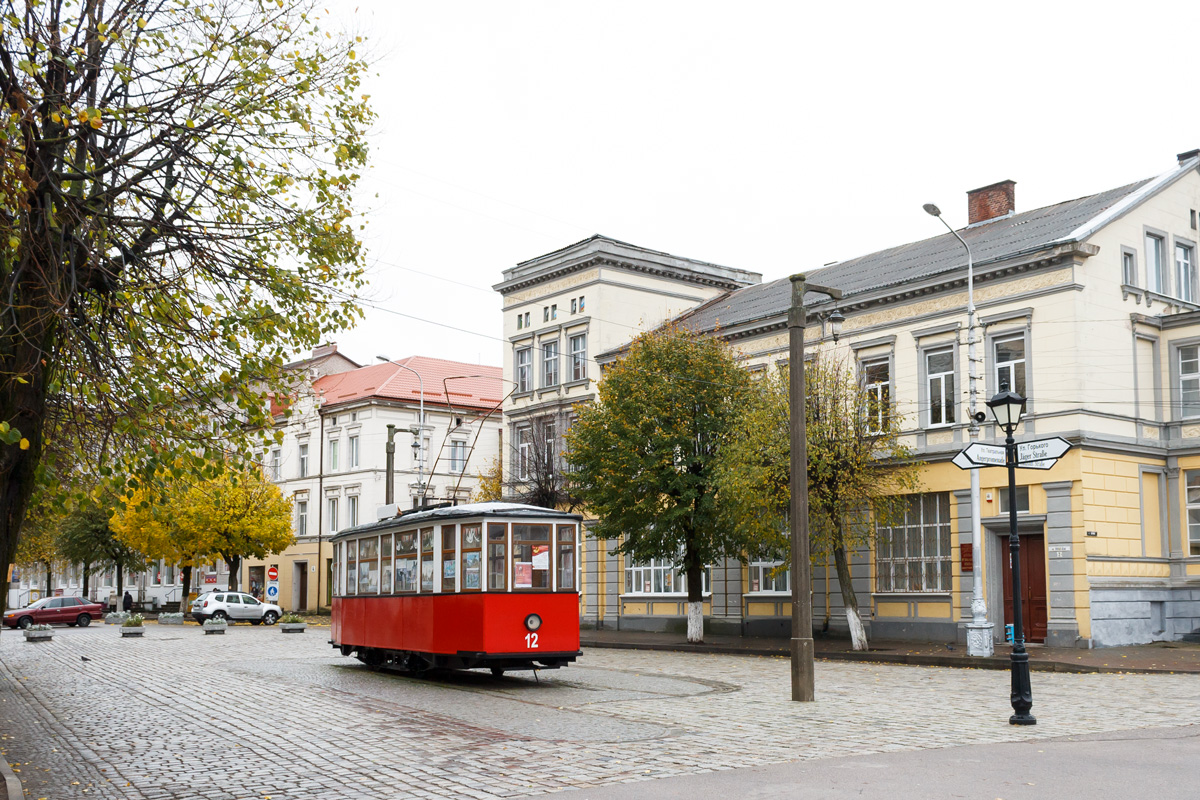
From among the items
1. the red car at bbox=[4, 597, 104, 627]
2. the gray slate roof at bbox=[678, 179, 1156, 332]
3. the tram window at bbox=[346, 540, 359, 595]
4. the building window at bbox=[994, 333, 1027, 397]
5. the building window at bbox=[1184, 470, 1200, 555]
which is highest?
the gray slate roof at bbox=[678, 179, 1156, 332]

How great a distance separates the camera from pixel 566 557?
20.1 metres

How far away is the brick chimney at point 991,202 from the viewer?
3544 centimetres

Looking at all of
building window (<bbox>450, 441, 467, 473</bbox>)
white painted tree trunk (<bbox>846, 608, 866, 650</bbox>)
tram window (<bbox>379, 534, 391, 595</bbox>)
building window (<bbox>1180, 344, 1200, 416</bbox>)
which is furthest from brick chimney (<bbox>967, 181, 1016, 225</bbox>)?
building window (<bbox>450, 441, 467, 473</bbox>)

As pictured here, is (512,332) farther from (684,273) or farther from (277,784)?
(277,784)

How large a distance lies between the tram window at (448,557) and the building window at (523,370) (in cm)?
2804

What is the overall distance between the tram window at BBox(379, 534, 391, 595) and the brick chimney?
21723 millimetres

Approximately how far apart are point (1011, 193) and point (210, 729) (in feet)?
95.9

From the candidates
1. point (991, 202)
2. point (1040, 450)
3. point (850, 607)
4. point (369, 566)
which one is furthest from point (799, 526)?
point (991, 202)

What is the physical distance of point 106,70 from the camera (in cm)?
1046

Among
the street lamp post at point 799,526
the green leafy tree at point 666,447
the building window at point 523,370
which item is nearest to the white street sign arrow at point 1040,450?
the street lamp post at point 799,526

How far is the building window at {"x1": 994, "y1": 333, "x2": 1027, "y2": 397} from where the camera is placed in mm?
29234

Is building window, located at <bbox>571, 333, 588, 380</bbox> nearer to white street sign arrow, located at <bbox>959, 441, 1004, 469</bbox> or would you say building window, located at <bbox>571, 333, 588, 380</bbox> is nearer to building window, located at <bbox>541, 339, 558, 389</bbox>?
building window, located at <bbox>541, 339, 558, 389</bbox>

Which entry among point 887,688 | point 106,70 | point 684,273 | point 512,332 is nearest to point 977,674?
point 887,688

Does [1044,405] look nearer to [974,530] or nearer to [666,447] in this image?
[974,530]
